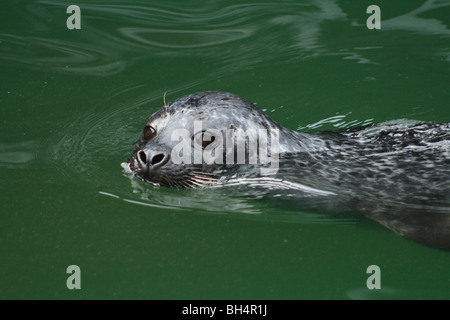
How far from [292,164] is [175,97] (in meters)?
2.28

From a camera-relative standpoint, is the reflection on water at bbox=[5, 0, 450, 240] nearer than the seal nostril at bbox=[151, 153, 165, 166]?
No

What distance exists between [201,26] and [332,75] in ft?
6.43

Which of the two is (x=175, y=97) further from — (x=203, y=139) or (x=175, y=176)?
(x=175, y=176)

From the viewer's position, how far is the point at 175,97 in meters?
6.94

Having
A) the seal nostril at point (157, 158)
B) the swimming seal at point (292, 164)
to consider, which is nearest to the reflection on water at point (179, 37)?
the swimming seal at point (292, 164)

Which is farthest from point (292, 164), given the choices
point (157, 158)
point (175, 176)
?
point (157, 158)

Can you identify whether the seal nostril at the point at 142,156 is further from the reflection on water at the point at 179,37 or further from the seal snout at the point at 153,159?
the reflection on water at the point at 179,37

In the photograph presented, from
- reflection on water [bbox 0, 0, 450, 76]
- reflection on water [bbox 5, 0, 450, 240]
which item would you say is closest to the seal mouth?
reflection on water [bbox 5, 0, 450, 240]

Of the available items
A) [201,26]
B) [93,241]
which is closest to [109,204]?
[93,241]

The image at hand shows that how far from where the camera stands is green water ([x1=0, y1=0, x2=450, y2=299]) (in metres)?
3.97

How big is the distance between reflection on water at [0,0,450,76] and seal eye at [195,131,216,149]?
2.66 metres

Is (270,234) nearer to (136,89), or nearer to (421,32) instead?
(136,89)

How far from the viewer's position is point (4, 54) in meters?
7.75

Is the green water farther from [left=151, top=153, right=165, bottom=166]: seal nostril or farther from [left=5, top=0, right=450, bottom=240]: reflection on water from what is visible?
[left=151, top=153, right=165, bottom=166]: seal nostril
